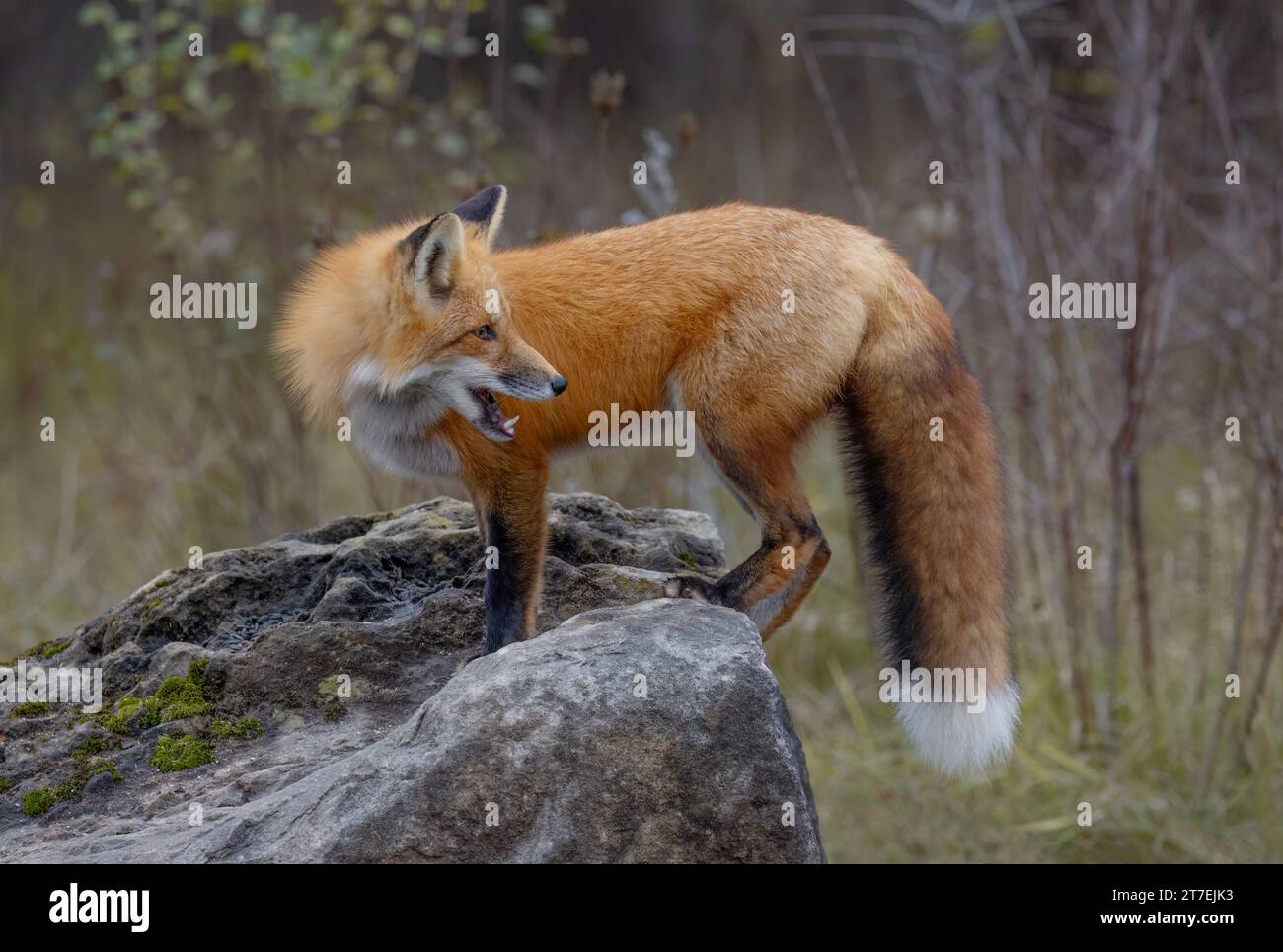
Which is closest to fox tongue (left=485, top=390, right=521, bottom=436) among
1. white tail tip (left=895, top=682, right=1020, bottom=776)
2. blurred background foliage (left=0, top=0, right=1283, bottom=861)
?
white tail tip (left=895, top=682, right=1020, bottom=776)

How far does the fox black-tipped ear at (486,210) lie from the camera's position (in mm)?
4883

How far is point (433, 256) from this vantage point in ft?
14.6

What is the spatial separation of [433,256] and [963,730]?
2.34 m

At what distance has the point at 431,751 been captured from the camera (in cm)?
350

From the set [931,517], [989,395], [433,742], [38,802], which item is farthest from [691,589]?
[989,395]

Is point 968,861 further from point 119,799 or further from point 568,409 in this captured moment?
point 119,799

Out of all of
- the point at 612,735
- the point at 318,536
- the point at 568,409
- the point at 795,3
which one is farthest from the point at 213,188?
the point at 795,3

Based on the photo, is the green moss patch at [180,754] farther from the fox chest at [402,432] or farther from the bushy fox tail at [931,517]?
the bushy fox tail at [931,517]

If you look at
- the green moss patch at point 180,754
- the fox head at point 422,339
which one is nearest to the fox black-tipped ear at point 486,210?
the fox head at point 422,339

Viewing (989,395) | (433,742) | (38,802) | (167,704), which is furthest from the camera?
(989,395)

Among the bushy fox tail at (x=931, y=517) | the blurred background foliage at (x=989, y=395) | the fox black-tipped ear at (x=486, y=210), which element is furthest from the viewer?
the blurred background foliage at (x=989, y=395)

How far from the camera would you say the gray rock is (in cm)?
346

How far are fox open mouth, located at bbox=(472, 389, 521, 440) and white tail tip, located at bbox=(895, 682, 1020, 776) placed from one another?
5.24 ft

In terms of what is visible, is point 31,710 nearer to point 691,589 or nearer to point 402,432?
point 402,432
